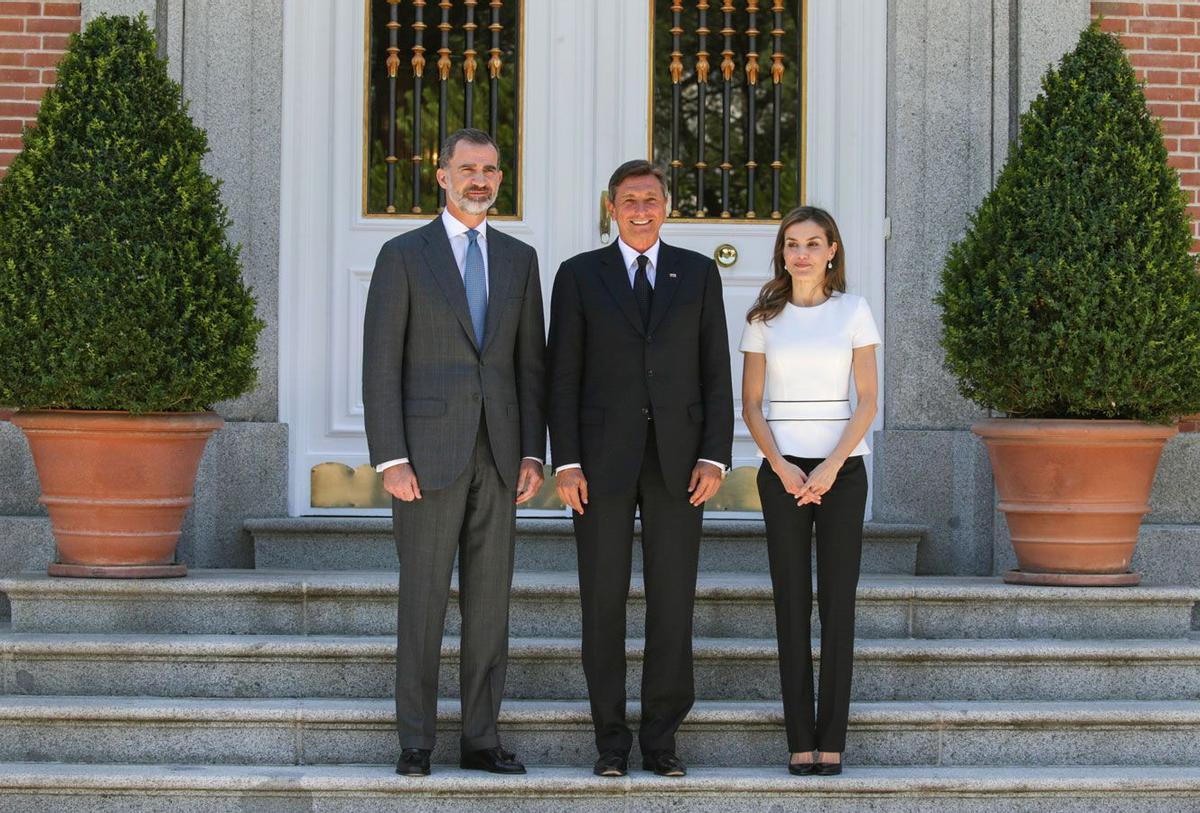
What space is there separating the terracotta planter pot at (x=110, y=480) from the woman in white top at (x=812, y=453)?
1971 millimetres

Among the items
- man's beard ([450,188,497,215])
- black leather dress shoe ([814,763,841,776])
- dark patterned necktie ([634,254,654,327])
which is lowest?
black leather dress shoe ([814,763,841,776])

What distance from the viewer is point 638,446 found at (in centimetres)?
451

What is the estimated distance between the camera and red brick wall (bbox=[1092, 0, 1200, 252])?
20.5 feet

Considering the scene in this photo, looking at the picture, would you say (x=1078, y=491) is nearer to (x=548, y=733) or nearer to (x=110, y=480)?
(x=548, y=733)

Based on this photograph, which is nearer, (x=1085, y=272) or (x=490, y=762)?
(x=490, y=762)

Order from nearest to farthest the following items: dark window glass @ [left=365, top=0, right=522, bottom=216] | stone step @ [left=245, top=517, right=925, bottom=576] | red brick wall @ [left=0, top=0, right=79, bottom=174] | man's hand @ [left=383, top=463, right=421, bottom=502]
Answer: man's hand @ [left=383, top=463, right=421, bottom=502], stone step @ [left=245, top=517, right=925, bottom=576], red brick wall @ [left=0, top=0, right=79, bottom=174], dark window glass @ [left=365, top=0, right=522, bottom=216]

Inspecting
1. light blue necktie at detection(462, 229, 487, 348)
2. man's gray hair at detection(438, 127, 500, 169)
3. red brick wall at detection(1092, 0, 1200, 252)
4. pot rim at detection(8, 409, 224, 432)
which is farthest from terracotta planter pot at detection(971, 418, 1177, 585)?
pot rim at detection(8, 409, 224, 432)

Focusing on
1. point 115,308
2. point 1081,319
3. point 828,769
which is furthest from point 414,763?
point 1081,319

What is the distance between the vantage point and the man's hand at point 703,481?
453 centimetres

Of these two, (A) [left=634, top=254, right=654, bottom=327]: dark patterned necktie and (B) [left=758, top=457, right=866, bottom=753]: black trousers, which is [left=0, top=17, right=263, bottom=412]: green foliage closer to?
(A) [left=634, top=254, right=654, bottom=327]: dark patterned necktie

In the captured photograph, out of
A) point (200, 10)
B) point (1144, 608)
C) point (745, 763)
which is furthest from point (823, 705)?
point (200, 10)

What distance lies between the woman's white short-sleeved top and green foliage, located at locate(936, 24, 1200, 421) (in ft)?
2.79

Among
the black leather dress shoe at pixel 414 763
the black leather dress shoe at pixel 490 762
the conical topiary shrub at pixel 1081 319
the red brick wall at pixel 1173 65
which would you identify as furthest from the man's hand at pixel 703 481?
the red brick wall at pixel 1173 65

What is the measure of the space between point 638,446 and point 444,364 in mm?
603
